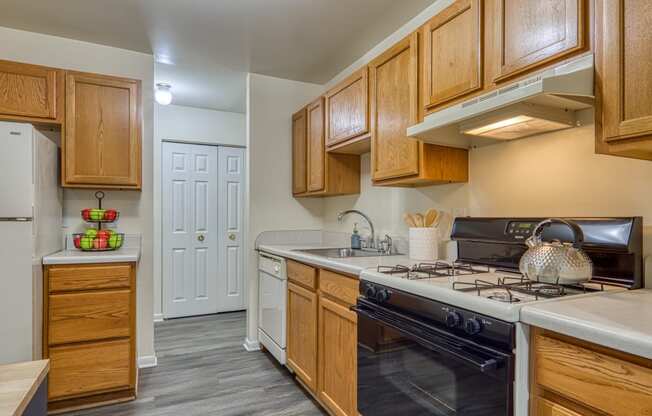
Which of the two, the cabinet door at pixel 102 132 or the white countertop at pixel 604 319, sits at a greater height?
the cabinet door at pixel 102 132

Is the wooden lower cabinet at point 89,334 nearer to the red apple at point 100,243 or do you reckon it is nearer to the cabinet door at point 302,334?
the red apple at point 100,243

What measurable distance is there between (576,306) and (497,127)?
0.84 meters

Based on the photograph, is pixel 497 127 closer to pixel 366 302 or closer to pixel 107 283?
pixel 366 302

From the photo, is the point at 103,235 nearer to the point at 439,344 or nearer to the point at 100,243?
the point at 100,243

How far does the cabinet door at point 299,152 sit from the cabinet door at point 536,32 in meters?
1.95

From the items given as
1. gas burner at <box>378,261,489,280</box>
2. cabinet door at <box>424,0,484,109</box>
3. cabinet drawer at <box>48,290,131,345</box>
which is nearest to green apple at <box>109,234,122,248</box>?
cabinet drawer at <box>48,290,131,345</box>

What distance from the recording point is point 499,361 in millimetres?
1025

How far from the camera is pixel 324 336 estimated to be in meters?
2.11

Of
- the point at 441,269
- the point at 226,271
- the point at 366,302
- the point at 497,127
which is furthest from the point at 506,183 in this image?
the point at 226,271

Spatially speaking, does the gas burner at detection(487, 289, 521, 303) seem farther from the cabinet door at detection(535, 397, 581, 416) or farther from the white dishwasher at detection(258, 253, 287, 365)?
the white dishwasher at detection(258, 253, 287, 365)

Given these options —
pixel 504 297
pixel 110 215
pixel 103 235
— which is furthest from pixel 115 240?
pixel 504 297

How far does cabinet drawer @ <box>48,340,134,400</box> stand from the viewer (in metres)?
2.18

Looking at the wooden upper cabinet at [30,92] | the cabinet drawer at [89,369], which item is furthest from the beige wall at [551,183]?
the wooden upper cabinet at [30,92]

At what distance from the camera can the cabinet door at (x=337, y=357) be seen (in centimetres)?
181
